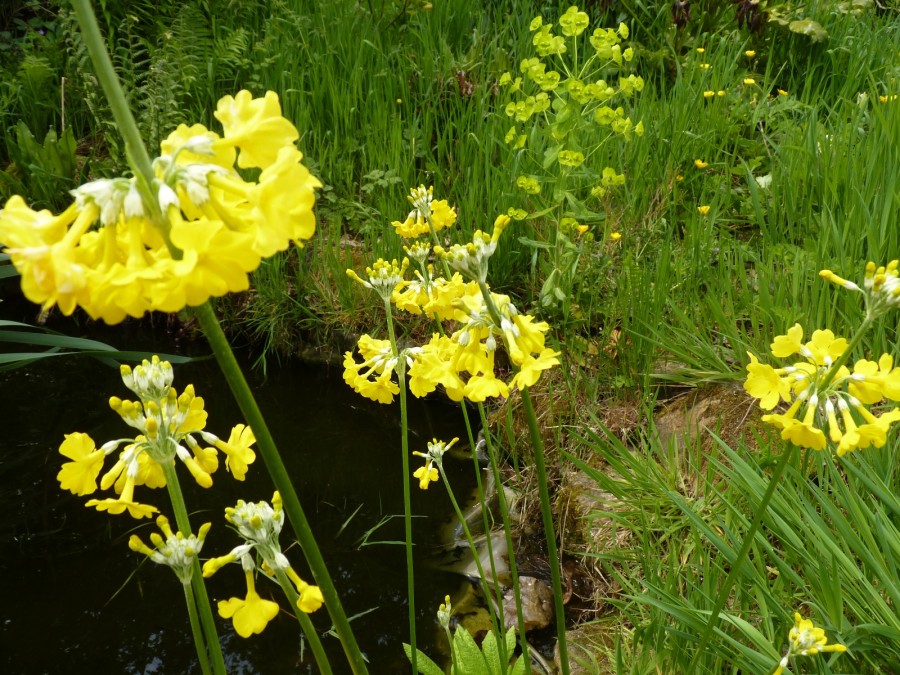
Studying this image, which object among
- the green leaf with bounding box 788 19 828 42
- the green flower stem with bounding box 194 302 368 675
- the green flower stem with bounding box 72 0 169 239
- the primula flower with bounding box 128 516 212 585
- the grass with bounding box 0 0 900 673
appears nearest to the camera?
the green flower stem with bounding box 72 0 169 239

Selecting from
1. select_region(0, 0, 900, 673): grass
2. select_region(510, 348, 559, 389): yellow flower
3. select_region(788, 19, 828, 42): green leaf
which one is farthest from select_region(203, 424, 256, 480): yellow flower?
select_region(788, 19, 828, 42): green leaf

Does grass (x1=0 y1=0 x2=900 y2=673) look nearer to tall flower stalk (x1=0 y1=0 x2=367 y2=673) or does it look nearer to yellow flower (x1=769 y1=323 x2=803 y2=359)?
yellow flower (x1=769 y1=323 x2=803 y2=359)

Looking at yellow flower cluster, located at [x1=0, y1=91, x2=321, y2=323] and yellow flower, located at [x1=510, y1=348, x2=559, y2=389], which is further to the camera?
yellow flower, located at [x1=510, y1=348, x2=559, y2=389]

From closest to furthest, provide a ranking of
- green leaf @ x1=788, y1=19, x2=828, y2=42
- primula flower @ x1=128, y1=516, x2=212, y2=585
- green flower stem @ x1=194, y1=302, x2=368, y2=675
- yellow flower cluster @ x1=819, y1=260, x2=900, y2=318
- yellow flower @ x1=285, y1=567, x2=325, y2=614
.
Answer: green flower stem @ x1=194, y1=302, x2=368, y2=675 < yellow flower @ x1=285, y1=567, x2=325, y2=614 < primula flower @ x1=128, y1=516, x2=212, y2=585 < yellow flower cluster @ x1=819, y1=260, x2=900, y2=318 < green leaf @ x1=788, y1=19, x2=828, y2=42

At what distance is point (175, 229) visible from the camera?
0.61 m

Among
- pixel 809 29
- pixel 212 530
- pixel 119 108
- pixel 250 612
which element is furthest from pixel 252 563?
pixel 809 29

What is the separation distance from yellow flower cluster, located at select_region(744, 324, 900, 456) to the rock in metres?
1.64

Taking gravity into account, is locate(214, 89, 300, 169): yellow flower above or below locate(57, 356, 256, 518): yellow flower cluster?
above

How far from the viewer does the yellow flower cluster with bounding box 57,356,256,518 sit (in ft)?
3.38

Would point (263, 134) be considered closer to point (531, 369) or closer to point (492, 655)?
point (531, 369)

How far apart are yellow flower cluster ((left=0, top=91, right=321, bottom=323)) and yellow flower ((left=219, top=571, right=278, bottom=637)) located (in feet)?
1.41

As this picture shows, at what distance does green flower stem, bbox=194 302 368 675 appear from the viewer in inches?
26.2

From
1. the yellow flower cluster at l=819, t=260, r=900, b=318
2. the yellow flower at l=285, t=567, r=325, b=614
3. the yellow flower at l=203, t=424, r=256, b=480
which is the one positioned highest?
the yellow flower cluster at l=819, t=260, r=900, b=318

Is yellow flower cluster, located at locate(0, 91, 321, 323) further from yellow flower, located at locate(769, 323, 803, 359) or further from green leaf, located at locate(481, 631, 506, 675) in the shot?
green leaf, located at locate(481, 631, 506, 675)
